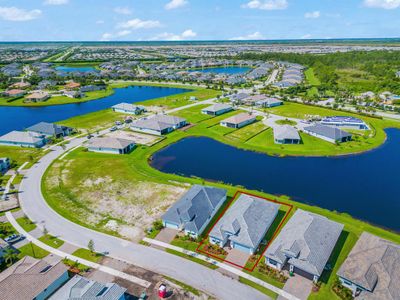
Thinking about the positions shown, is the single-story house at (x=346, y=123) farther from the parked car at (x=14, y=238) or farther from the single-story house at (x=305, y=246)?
the parked car at (x=14, y=238)

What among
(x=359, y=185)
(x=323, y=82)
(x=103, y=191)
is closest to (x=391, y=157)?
(x=359, y=185)

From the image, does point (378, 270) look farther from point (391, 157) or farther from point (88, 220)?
point (391, 157)

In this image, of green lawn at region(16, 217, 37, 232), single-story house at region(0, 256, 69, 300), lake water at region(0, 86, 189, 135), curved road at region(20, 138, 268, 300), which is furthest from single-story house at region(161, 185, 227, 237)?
lake water at region(0, 86, 189, 135)

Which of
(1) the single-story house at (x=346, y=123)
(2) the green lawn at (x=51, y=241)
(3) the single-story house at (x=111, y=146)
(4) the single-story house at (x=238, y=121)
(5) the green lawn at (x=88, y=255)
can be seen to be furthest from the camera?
(4) the single-story house at (x=238, y=121)

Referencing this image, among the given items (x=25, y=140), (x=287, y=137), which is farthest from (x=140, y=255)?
(x=25, y=140)

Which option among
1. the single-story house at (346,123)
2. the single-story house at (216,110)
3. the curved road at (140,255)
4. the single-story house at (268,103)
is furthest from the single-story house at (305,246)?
the single-story house at (268,103)

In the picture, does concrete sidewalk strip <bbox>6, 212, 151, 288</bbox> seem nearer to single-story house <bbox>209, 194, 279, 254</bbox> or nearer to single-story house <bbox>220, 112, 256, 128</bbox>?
single-story house <bbox>209, 194, 279, 254</bbox>

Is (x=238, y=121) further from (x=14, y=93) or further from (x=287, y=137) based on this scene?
(x=14, y=93)
